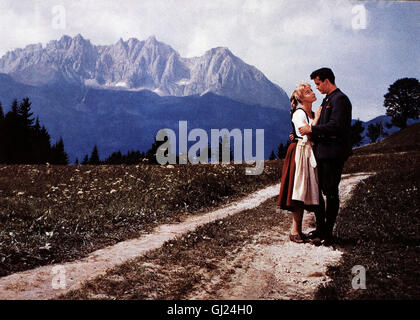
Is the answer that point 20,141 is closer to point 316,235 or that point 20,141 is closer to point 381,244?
point 316,235

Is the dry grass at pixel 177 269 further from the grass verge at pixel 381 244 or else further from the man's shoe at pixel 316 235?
the grass verge at pixel 381 244

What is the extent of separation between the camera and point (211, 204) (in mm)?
12555

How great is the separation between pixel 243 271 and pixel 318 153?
2568 millimetres

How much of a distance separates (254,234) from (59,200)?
7.08 meters

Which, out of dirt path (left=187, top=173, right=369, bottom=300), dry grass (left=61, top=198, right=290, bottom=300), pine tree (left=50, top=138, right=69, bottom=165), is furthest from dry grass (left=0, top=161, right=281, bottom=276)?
pine tree (left=50, top=138, right=69, bottom=165)

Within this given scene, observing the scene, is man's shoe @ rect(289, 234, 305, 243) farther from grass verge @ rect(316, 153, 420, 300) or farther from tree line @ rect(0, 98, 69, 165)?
tree line @ rect(0, 98, 69, 165)

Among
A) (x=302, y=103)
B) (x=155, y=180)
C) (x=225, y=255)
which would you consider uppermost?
(x=302, y=103)

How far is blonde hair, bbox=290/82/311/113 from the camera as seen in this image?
6141 mm

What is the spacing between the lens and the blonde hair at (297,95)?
614 centimetres

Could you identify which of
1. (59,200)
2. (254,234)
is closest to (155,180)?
(59,200)

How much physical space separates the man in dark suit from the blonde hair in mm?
207

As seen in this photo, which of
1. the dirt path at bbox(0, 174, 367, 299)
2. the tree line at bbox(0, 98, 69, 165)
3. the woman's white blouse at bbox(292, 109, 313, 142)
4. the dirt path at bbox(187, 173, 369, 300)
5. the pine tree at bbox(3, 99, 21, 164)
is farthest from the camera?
the tree line at bbox(0, 98, 69, 165)

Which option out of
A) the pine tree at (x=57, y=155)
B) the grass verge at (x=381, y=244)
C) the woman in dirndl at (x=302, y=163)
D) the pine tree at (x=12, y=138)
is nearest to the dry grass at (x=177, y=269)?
the woman in dirndl at (x=302, y=163)
